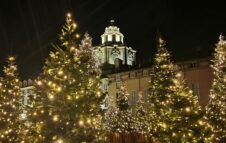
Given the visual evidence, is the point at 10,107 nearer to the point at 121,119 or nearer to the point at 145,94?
the point at 121,119

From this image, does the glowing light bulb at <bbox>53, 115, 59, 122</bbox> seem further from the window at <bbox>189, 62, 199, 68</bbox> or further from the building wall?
the window at <bbox>189, 62, 199, 68</bbox>

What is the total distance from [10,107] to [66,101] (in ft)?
41.3

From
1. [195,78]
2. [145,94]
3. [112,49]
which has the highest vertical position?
[112,49]

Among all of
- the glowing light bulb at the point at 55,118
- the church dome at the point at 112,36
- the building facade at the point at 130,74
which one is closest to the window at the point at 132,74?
the building facade at the point at 130,74

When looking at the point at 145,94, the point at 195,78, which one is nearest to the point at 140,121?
the point at 195,78

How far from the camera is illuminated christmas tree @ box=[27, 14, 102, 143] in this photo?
1758 centimetres

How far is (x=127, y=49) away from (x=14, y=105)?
173 feet

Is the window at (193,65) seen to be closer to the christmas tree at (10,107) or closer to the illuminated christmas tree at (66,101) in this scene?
the christmas tree at (10,107)

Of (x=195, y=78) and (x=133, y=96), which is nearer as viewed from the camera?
(x=195, y=78)

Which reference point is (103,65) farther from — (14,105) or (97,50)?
(14,105)

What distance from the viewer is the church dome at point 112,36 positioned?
257 feet

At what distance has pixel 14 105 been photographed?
29016 mm

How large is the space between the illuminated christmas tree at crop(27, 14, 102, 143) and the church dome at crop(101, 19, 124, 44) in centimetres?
5902

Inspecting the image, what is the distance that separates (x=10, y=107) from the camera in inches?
1129
